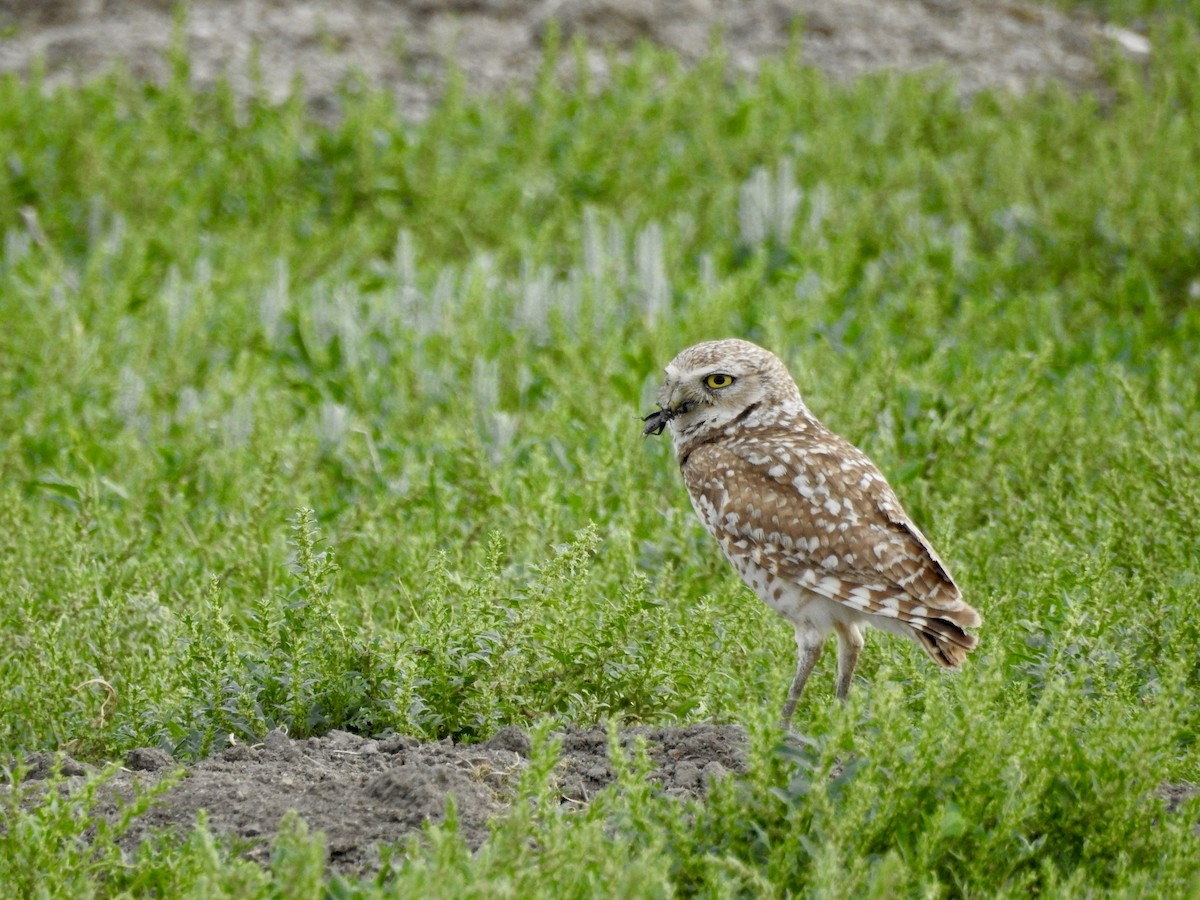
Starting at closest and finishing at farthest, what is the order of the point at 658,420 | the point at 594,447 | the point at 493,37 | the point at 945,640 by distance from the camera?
the point at 945,640
the point at 658,420
the point at 594,447
the point at 493,37

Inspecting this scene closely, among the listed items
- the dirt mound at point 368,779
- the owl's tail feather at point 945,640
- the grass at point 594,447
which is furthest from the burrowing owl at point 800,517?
the dirt mound at point 368,779

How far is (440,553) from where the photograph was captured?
5.09 meters

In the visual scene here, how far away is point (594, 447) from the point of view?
24.1ft

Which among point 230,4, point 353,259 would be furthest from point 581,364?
point 230,4

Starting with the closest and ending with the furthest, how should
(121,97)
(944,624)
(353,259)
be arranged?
(944,624) < (353,259) < (121,97)

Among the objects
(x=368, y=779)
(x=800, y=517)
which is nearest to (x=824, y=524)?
(x=800, y=517)

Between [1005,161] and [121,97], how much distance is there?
6.37m

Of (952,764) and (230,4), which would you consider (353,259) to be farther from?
(952,764)

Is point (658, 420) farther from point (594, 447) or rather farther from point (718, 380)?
point (594, 447)

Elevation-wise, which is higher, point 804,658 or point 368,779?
point 804,658

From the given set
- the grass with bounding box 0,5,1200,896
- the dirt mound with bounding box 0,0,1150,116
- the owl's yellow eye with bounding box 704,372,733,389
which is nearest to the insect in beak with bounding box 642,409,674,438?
the owl's yellow eye with bounding box 704,372,733,389

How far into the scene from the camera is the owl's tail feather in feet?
15.3

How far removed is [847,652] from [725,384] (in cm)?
108

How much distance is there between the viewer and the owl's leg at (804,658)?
4.90 metres
